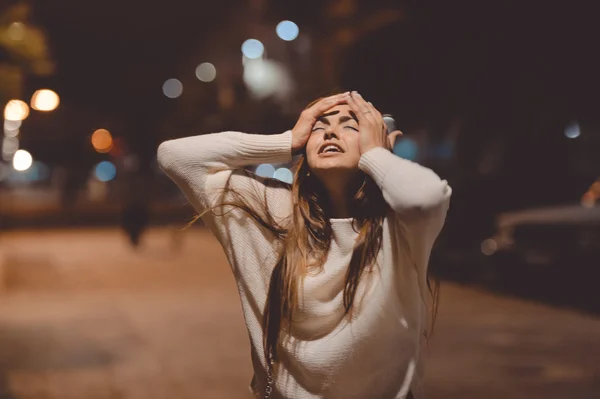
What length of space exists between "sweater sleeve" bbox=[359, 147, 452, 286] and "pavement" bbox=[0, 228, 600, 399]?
2.83 metres

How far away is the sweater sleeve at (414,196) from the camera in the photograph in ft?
6.31

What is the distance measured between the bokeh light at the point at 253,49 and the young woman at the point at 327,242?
4000 centimetres

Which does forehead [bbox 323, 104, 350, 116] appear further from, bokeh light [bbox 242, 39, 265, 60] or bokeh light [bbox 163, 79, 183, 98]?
bokeh light [bbox 163, 79, 183, 98]

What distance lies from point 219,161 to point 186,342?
21.1ft

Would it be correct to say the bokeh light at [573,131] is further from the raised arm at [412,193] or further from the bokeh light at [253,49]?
the bokeh light at [253,49]

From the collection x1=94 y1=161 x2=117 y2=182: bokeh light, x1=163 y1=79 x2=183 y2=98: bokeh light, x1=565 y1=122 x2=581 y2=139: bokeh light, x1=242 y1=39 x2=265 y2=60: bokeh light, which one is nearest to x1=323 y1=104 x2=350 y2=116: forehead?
x1=565 y1=122 x2=581 y2=139: bokeh light

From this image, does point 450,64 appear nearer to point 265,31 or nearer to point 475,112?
point 475,112

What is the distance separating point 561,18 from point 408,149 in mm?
13618

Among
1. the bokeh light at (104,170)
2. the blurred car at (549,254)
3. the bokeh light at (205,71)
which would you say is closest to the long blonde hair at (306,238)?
the blurred car at (549,254)

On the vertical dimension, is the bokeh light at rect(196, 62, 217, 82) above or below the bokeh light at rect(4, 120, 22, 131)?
above

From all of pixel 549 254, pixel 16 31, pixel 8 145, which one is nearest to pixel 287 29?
pixel 8 145

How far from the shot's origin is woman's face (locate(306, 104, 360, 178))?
85.2 inches

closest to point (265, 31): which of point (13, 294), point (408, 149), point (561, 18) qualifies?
point (408, 149)

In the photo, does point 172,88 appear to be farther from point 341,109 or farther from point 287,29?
point 341,109
